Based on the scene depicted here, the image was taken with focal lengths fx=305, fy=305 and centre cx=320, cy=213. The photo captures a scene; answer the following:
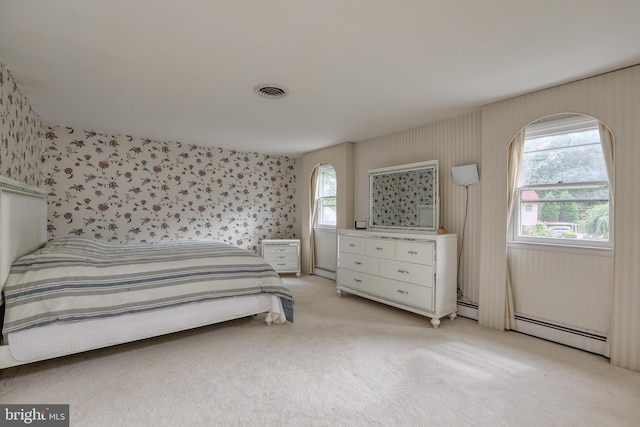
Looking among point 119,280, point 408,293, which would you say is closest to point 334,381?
point 408,293

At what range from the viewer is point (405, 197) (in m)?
4.06

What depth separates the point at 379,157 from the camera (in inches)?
180

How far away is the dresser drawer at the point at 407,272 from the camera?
128 inches

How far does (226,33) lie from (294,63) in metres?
0.56

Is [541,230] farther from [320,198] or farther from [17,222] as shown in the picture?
[17,222]

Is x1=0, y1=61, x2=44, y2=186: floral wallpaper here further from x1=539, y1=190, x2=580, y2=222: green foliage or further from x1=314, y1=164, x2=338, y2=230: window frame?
x1=539, y1=190, x2=580, y2=222: green foliage

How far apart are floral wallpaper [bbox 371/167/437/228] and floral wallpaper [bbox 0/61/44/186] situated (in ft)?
13.0

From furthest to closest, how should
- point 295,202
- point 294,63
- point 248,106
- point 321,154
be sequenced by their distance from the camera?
point 295,202 < point 321,154 < point 248,106 < point 294,63

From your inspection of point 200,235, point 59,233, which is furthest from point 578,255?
point 59,233

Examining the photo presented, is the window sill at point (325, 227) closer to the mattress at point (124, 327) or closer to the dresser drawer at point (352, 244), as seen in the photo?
the dresser drawer at point (352, 244)

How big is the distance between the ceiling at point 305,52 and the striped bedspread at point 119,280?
60.4 inches

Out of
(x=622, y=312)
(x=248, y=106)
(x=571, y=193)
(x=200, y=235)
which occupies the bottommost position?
(x=622, y=312)

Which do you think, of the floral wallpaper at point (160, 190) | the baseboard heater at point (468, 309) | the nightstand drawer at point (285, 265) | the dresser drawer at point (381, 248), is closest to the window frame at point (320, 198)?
the floral wallpaper at point (160, 190)

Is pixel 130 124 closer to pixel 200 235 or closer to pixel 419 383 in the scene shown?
pixel 200 235
